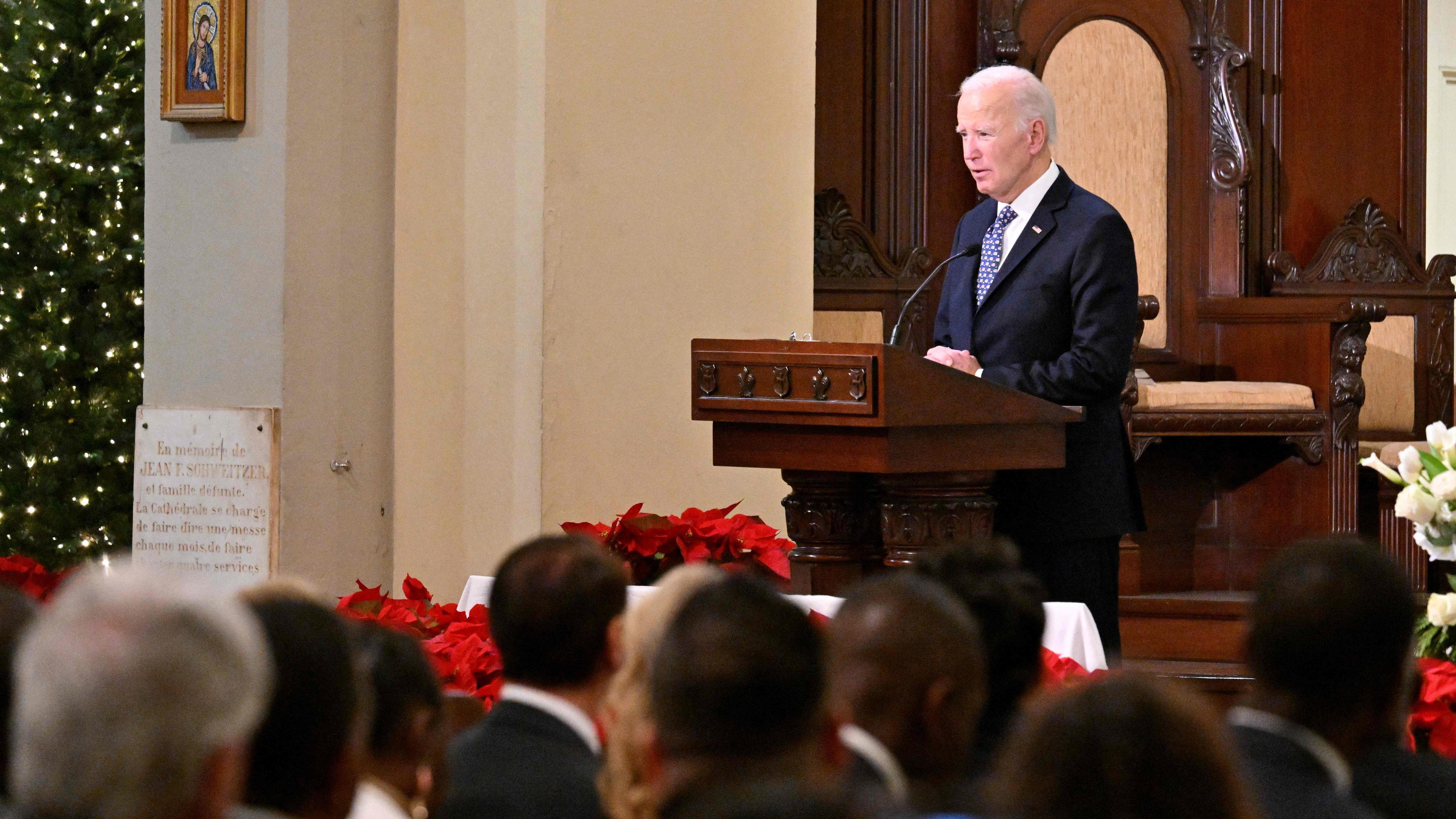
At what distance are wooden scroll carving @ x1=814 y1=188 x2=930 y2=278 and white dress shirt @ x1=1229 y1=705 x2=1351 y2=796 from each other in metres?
5.29

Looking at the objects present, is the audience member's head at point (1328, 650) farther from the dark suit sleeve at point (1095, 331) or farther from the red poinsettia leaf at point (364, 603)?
the red poinsettia leaf at point (364, 603)

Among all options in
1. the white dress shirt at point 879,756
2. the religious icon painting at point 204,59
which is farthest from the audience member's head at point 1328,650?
the religious icon painting at point 204,59

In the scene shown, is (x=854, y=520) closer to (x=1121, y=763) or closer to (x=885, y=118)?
(x=1121, y=763)

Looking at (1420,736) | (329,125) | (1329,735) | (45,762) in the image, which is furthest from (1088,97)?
(45,762)

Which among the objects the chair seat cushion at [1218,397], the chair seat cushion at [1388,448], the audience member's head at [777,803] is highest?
the chair seat cushion at [1218,397]

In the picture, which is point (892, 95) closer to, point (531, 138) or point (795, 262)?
point (795, 262)

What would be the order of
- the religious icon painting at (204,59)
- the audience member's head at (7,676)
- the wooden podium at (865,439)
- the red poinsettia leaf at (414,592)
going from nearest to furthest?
the audience member's head at (7,676), the wooden podium at (865,439), the red poinsettia leaf at (414,592), the religious icon painting at (204,59)

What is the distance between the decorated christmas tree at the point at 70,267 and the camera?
7.02 metres

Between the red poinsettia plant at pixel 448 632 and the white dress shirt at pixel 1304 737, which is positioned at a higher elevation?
the white dress shirt at pixel 1304 737

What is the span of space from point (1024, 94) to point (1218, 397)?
275 cm

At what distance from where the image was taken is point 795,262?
5.88 metres

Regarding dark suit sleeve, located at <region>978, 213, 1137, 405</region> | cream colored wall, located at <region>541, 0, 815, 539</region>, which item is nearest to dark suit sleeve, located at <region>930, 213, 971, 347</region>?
dark suit sleeve, located at <region>978, 213, 1137, 405</region>

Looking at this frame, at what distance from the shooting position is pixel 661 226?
5574mm

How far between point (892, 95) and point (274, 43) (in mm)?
2782
